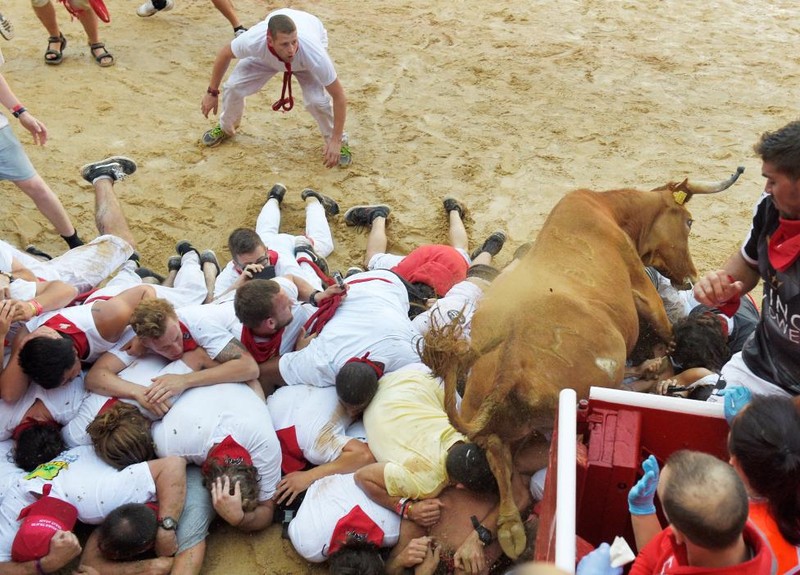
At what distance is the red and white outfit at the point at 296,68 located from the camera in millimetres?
6309

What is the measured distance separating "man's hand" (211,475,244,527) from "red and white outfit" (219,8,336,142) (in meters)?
3.55

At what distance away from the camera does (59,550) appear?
3.72m

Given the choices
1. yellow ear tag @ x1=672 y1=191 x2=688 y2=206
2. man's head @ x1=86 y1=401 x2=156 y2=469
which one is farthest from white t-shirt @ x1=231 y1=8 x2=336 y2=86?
man's head @ x1=86 y1=401 x2=156 y2=469

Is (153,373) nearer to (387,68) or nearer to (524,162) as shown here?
(524,162)

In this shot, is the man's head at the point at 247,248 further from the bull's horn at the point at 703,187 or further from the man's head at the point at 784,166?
the man's head at the point at 784,166

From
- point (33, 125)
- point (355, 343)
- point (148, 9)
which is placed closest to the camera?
point (355, 343)

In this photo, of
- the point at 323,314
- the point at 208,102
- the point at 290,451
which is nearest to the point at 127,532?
the point at 290,451

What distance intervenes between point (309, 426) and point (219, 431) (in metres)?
0.47

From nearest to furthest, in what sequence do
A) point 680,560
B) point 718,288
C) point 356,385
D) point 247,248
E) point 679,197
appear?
point 680,560 → point 718,288 → point 356,385 → point 679,197 → point 247,248

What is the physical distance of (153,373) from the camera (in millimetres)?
4422

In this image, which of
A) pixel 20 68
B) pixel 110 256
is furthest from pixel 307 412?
pixel 20 68

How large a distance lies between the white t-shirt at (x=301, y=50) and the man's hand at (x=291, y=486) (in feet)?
11.1

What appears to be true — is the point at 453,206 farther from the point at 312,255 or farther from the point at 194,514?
the point at 194,514

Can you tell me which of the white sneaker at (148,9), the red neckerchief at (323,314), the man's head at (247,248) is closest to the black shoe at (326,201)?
the man's head at (247,248)
